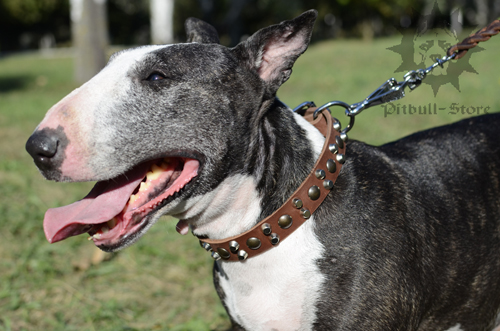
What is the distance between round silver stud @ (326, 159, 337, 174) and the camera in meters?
2.10

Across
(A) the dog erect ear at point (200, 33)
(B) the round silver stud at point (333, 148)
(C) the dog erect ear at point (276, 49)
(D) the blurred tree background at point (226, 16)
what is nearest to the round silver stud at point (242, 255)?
(B) the round silver stud at point (333, 148)

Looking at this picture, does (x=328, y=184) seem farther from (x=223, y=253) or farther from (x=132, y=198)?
(x=132, y=198)

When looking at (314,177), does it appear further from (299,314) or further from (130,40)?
(130,40)

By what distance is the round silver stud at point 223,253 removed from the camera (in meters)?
2.16

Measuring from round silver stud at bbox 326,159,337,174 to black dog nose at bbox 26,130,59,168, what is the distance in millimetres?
1063

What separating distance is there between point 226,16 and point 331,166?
30037 millimetres

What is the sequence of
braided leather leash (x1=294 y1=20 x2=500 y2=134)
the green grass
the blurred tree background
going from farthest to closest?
the blurred tree background
the green grass
braided leather leash (x1=294 y1=20 x2=500 y2=134)

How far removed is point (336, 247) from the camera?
6.66 feet

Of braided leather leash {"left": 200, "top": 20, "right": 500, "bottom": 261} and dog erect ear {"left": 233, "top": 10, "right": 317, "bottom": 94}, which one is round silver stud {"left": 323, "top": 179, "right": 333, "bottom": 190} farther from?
dog erect ear {"left": 233, "top": 10, "right": 317, "bottom": 94}

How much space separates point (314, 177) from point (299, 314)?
21.8 inches

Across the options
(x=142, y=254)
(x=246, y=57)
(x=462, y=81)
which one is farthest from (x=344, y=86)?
(x=246, y=57)

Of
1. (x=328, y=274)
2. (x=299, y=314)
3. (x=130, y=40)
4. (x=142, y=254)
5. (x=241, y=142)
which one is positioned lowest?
(x=130, y=40)

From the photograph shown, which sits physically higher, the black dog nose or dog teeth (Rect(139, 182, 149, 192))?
the black dog nose

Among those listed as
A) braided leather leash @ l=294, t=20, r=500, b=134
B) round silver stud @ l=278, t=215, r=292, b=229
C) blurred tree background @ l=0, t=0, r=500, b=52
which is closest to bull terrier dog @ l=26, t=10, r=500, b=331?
round silver stud @ l=278, t=215, r=292, b=229
